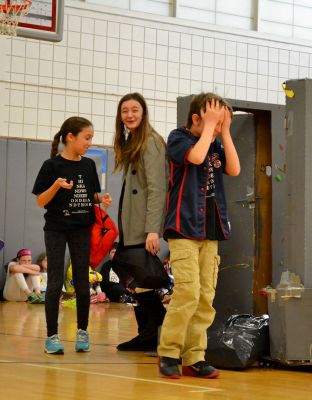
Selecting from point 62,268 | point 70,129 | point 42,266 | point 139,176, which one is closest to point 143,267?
point 139,176

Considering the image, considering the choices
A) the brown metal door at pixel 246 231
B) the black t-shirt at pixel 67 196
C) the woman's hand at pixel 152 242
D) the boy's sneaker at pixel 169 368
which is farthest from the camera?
the brown metal door at pixel 246 231

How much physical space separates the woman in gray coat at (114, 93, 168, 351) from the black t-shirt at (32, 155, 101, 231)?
15.4 inches

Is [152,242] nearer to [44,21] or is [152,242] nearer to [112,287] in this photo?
[44,21]

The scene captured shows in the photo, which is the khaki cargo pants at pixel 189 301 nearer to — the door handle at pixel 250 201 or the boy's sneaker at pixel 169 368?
the boy's sneaker at pixel 169 368

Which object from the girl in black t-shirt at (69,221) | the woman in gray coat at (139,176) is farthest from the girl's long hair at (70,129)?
the woman in gray coat at (139,176)

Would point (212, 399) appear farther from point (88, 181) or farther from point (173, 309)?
point (88, 181)

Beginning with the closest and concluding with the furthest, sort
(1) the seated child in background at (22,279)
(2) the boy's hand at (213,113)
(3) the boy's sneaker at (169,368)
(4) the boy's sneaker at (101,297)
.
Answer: (3) the boy's sneaker at (169,368) < (2) the boy's hand at (213,113) < (1) the seated child in background at (22,279) < (4) the boy's sneaker at (101,297)

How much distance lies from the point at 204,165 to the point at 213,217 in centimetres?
32

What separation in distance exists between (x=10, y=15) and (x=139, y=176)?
5727mm

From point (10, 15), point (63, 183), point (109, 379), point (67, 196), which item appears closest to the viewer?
point (109, 379)

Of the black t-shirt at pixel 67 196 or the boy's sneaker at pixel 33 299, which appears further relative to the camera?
the boy's sneaker at pixel 33 299

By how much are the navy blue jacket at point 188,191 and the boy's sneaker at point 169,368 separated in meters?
0.71

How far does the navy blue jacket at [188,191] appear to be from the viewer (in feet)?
16.7

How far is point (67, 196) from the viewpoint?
6.25 meters
